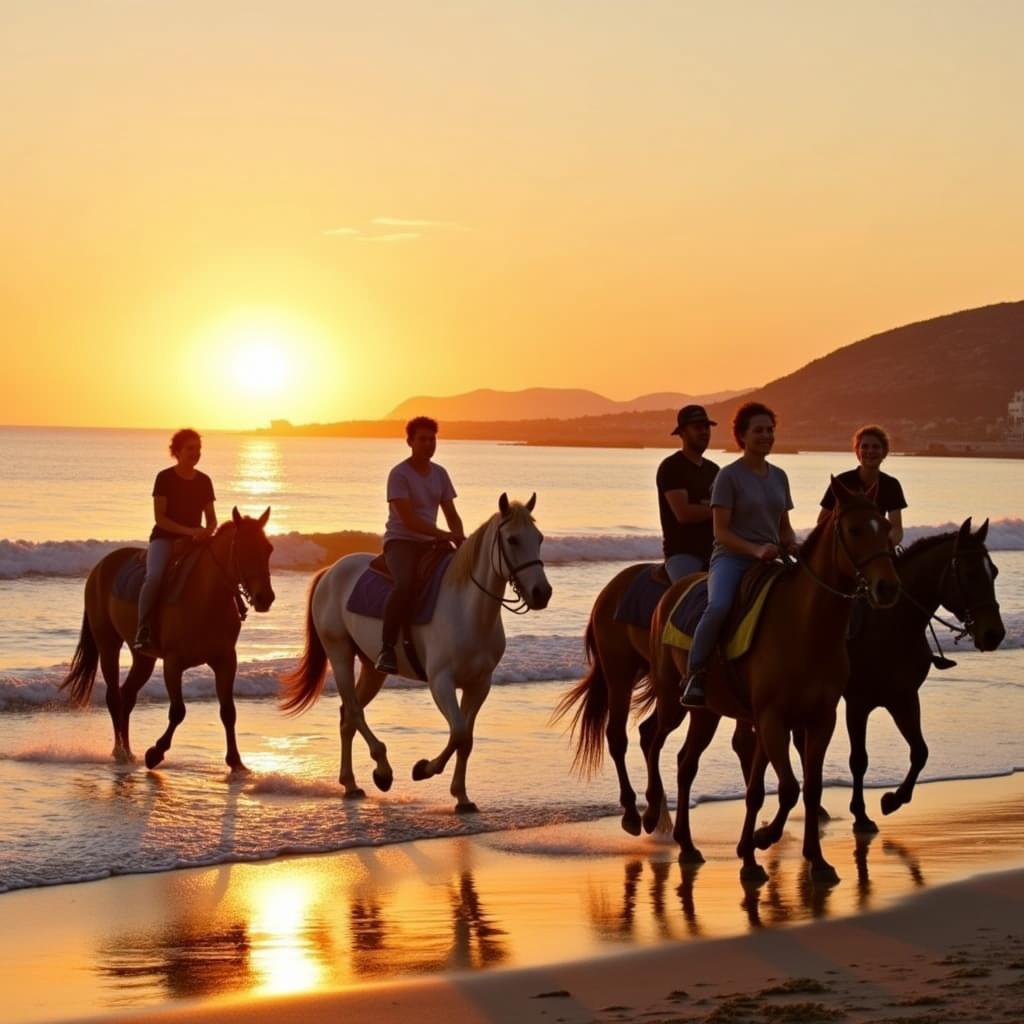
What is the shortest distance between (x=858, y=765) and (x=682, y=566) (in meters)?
1.59

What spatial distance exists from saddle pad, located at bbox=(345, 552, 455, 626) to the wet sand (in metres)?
1.69

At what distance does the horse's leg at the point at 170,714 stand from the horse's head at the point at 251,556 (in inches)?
36.5

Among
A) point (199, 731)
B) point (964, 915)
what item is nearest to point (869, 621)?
point (964, 915)

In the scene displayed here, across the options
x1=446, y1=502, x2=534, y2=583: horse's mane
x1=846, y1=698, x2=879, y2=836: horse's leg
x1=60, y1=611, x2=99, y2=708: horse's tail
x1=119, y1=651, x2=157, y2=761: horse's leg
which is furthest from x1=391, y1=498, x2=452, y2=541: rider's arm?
x1=60, y1=611, x2=99, y2=708: horse's tail

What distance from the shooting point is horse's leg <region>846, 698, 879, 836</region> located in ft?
33.3

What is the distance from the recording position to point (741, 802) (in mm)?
11281

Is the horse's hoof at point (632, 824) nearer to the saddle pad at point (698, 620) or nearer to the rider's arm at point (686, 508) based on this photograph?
the saddle pad at point (698, 620)

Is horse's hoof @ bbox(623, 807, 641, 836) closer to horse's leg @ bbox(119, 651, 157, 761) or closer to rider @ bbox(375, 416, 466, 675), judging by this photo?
rider @ bbox(375, 416, 466, 675)

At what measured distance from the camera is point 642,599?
34.3ft

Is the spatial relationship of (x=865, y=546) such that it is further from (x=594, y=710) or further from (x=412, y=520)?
(x=412, y=520)

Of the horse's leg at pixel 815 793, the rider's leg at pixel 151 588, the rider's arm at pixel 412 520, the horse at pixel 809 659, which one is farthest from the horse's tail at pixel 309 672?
the horse's leg at pixel 815 793

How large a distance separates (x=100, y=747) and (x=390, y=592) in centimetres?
336

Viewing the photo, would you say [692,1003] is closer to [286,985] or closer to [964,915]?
[286,985]

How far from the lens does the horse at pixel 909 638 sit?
10.1 m
